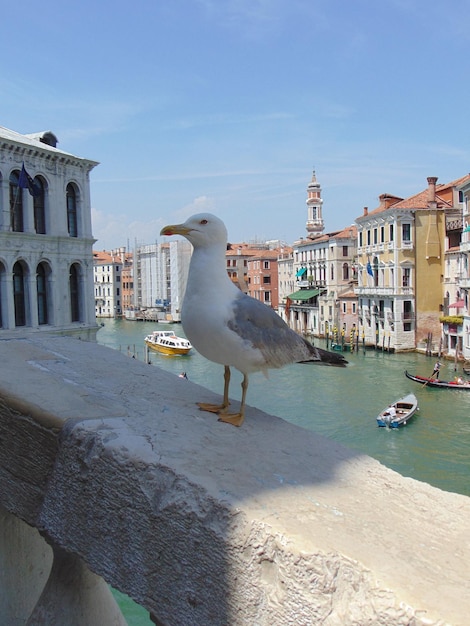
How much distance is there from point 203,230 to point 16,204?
45.2 feet

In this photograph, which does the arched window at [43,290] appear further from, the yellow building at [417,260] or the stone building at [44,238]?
the yellow building at [417,260]

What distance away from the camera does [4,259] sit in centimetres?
1455

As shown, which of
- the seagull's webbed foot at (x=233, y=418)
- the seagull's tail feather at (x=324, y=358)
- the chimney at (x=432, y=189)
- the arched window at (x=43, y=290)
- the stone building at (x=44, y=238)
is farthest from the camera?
the chimney at (x=432, y=189)

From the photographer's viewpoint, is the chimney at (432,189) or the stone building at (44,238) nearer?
the stone building at (44,238)

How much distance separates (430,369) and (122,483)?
83.9ft

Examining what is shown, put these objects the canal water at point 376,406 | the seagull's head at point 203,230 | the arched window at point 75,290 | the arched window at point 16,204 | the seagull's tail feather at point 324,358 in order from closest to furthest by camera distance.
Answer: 1. the seagull's head at point 203,230
2. the seagull's tail feather at point 324,358
3. the canal water at point 376,406
4. the arched window at point 16,204
5. the arched window at point 75,290

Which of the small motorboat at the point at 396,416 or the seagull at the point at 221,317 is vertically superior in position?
the seagull at the point at 221,317

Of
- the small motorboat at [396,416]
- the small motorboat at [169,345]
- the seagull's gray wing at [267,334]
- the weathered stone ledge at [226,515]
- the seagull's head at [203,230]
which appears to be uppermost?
the seagull's head at [203,230]

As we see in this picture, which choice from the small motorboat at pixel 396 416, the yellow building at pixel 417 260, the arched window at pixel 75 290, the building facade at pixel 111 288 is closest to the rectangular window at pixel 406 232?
the yellow building at pixel 417 260

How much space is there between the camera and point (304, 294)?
138 ft

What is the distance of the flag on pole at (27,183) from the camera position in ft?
46.3

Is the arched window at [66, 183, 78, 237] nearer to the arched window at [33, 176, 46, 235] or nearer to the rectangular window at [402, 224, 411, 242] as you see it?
the arched window at [33, 176, 46, 235]

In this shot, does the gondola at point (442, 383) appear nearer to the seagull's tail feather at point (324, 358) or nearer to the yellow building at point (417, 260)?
the yellow building at point (417, 260)

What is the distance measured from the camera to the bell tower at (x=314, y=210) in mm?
55025
